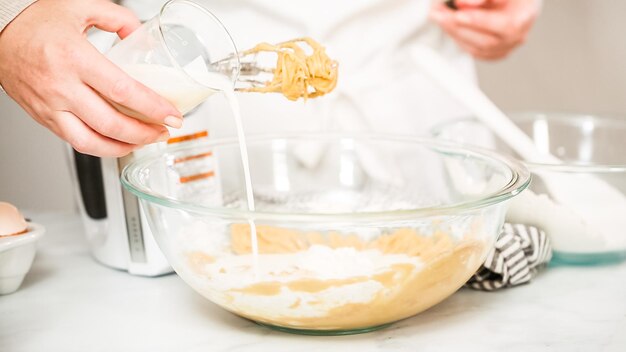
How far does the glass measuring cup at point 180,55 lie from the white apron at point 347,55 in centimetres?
46

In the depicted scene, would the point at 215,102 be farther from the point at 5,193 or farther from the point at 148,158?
the point at 5,193

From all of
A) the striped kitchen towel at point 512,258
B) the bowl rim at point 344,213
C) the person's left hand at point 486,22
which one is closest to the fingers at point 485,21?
the person's left hand at point 486,22

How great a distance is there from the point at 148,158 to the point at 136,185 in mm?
123

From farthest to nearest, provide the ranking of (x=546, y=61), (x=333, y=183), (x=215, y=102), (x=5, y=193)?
(x=546, y=61) → (x=5, y=193) → (x=215, y=102) → (x=333, y=183)

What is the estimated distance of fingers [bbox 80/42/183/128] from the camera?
0.77 m

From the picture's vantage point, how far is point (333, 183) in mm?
1213

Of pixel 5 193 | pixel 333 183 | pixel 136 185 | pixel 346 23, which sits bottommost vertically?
pixel 5 193

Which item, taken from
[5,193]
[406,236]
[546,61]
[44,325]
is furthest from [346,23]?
[546,61]

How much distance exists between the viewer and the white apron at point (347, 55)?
4.31 feet

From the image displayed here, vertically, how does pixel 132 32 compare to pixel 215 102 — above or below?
above

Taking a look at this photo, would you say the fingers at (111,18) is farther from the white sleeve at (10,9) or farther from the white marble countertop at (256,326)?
the white marble countertop at (256,326)

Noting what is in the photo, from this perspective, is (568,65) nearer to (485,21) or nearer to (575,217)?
(485,21)

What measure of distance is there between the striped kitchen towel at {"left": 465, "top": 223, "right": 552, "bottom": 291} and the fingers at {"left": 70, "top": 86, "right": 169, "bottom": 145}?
0.45 metres

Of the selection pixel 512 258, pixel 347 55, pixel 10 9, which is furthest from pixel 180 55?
pixel 347 55
